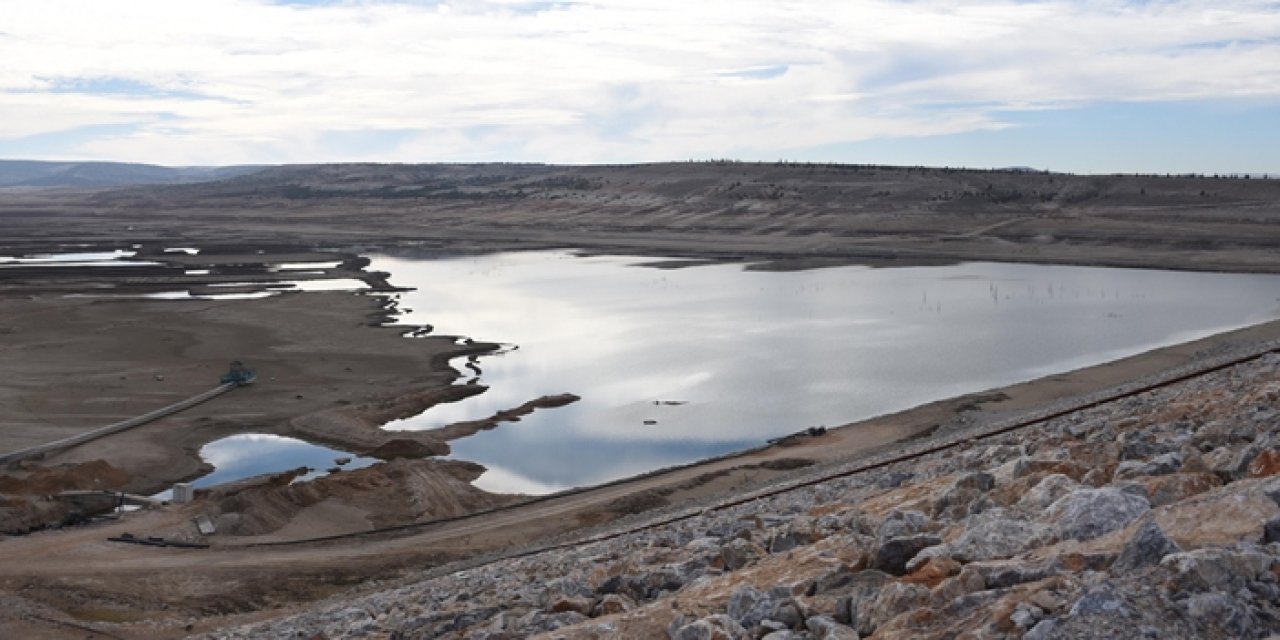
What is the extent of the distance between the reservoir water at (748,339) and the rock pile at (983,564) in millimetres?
12348

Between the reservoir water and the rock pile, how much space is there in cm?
1235

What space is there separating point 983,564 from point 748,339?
1306 inches

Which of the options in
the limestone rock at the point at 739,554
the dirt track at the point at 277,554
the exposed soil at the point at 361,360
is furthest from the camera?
the exposed soil at the point at 361,360

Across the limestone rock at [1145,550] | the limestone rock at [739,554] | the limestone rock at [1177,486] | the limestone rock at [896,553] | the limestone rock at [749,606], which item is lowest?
the limestone rock at [739,554]

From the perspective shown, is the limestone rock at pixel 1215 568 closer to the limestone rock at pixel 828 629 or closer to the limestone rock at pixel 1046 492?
the limestone rock at pixel 828 629

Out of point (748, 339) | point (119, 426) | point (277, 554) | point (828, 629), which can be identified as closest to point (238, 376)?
point (119, 426)

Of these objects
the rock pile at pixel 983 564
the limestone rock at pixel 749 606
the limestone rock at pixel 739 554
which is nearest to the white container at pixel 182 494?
the rock pile at pixel 983 564

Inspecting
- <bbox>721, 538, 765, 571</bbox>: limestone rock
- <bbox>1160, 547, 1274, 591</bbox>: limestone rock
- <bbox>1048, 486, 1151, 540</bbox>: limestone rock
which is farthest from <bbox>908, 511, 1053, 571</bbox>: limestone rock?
<bbox>721, 538, 765, 571</bbox>: limestone rock

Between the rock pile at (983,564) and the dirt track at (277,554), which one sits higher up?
the rock pile at (983,564)

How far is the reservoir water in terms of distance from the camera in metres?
26.7

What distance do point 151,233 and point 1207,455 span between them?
347ft

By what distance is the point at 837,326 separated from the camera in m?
41.9

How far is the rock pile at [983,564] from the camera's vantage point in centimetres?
530

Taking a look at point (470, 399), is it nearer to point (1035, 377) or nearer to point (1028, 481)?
point (1035, 377)
